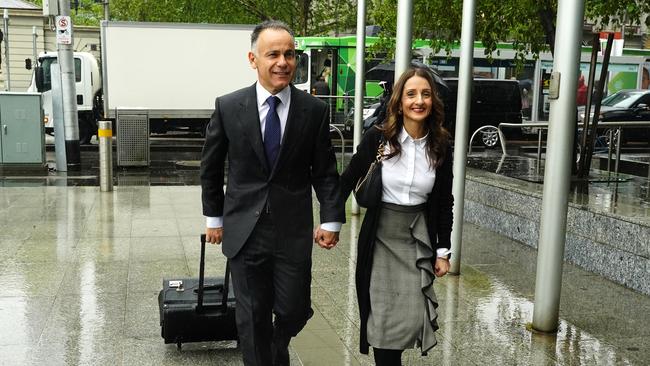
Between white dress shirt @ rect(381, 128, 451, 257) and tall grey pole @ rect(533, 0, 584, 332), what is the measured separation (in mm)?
1652

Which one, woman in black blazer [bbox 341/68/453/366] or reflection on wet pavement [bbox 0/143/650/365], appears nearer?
woman in black blazer [bbox 341/68/453/366]

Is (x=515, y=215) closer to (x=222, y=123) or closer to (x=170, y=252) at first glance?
(x=170, y=252)

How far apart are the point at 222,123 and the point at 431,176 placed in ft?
3.55

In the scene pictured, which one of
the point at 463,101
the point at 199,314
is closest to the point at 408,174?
the point at 199,314

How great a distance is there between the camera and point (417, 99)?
3.77 m

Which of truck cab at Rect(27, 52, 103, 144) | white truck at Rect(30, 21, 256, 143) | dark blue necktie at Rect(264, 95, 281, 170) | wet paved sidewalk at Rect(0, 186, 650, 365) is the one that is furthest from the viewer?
white truck at Rect(30, 21, 256, 143)

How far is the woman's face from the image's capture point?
377cm

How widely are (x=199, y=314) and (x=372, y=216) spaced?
1.40 metres

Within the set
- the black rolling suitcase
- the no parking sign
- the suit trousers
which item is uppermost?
the no parking sign

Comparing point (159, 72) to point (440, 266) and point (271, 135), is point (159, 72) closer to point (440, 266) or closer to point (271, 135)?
point (271, 135)

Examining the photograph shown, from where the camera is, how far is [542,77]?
90.4 feet

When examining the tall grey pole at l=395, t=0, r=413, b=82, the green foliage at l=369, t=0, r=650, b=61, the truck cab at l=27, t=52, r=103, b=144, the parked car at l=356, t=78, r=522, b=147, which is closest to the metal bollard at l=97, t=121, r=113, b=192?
the green foliage at l=369, t=0, r=650, b=61

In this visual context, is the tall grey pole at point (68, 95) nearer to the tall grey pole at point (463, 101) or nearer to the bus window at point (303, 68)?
the tall grey pole at point (463, 101)

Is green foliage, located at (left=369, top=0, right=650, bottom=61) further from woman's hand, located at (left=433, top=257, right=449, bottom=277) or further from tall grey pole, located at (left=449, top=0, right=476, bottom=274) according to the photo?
woman's hand, located at (left=433, top=257, right=449, bottom=277)
